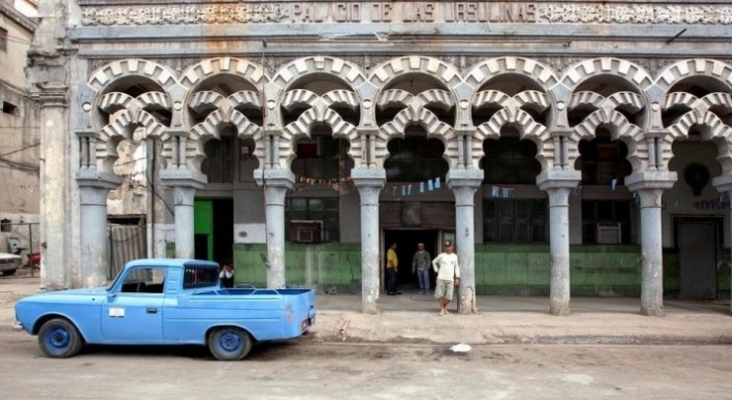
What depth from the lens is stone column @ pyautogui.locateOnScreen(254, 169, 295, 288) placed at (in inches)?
479

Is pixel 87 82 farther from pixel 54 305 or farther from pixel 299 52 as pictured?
pixel 54 305

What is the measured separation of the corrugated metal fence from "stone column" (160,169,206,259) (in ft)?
21.9

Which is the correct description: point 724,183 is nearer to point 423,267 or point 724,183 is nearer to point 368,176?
point 423,267

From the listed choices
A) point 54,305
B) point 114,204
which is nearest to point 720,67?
point 54,305

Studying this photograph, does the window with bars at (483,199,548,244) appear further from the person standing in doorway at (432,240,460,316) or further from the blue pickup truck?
the blue pickup truck

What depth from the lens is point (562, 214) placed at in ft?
40.2

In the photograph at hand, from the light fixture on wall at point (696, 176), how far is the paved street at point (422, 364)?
507cm

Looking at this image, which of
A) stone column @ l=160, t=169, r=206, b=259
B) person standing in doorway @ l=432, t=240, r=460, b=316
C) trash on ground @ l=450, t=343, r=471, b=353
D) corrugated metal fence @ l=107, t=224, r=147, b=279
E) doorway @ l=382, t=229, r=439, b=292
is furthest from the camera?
corrugated metal fence @ l=107, t=224, r=147, b=279

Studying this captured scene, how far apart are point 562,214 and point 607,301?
409 centimetres

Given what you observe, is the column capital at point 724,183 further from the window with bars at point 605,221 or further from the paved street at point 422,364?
the window with bars at point 605,221

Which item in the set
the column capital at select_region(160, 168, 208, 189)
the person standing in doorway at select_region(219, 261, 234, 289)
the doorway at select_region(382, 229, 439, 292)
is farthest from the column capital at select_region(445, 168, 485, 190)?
the person standing in doorway at select_region(219, 261, 234, 289)

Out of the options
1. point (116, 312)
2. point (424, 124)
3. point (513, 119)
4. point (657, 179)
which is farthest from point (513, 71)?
point (116, 312)

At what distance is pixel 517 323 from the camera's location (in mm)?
11203

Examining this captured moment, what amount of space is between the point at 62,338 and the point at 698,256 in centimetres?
1600
